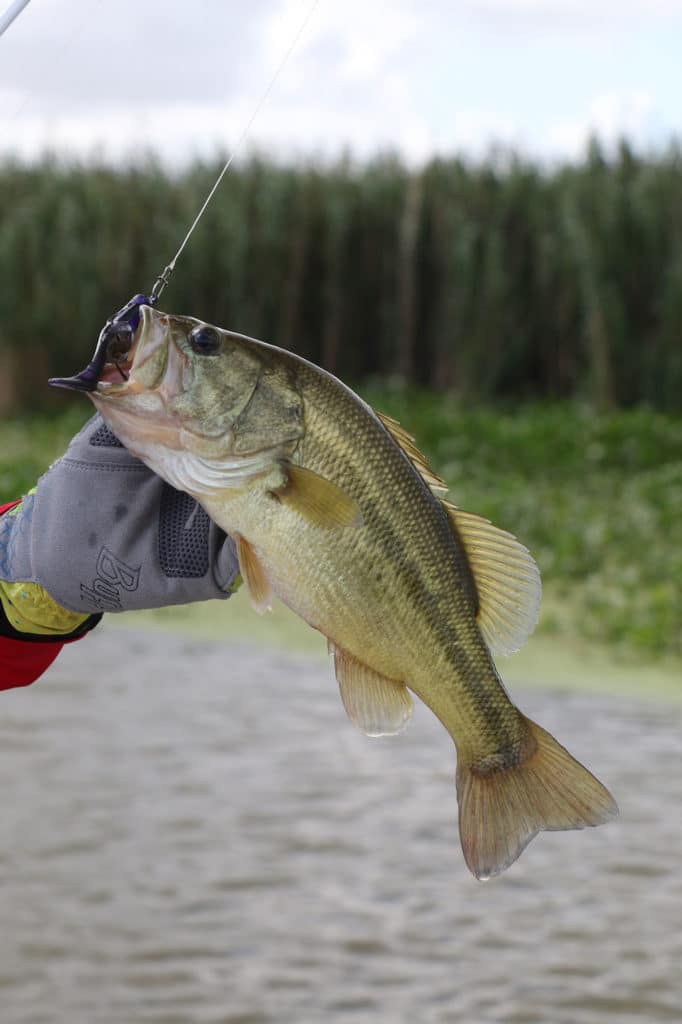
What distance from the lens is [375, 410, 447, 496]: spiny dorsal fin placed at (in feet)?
4.16

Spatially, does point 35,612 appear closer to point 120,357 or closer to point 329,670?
point 120,357

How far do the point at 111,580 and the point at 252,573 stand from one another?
0.28 meters

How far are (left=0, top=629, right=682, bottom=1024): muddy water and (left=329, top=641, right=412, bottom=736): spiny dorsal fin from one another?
2.53 m

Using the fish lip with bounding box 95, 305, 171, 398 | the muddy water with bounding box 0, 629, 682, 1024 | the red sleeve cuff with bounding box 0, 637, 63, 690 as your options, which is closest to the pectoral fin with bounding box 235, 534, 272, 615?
the fish lip with bounding box 95, 305, 171, 398

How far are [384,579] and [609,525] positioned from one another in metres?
6.63

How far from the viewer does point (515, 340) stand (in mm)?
11094

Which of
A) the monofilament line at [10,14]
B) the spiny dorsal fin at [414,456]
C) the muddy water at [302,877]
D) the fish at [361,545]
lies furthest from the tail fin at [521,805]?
the muddy water at [302,877]

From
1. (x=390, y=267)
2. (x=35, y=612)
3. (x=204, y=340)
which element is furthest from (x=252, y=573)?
(x=390, y=267)

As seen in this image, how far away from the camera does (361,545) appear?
122 centimetres

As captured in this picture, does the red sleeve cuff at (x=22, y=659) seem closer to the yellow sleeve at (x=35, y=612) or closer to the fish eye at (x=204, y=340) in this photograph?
the yellow sleeve at (x=35, y=612)

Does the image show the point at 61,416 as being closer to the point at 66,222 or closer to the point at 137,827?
the point at 66,222

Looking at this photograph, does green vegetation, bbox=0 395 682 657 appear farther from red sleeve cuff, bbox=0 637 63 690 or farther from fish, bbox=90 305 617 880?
fish, bbox=90 305 617 880

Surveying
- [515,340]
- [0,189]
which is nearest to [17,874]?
[515,340]

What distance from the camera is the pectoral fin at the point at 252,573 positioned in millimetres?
1165
